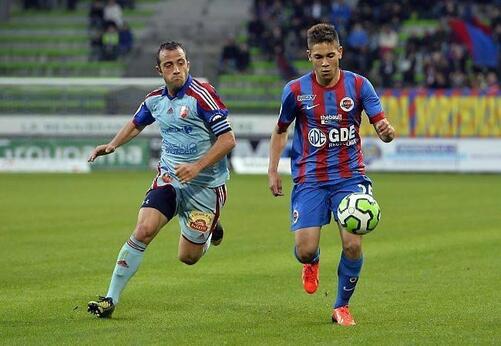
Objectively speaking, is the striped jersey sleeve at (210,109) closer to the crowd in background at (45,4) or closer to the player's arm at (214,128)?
the player's arm at (214,128)

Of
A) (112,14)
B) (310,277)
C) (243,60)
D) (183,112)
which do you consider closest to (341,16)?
(243,60)

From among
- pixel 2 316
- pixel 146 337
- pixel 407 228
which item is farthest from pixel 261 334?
pixel 407 228

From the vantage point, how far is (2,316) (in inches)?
363

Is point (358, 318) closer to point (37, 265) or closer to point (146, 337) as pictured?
point (146, 337)

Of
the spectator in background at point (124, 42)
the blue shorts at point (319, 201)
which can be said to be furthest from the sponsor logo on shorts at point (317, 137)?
the spectator in background at point (124, 42)

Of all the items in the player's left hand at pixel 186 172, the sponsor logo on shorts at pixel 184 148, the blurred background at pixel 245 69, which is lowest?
the blurred background at pixel 245 69

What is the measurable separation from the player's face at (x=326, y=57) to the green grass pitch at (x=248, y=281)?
1872mm

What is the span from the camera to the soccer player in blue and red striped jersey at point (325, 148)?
891 centimetres

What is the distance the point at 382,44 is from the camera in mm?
36719

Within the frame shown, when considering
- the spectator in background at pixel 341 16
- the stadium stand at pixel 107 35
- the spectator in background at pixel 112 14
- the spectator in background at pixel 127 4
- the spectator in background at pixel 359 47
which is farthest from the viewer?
the spectator in background at pixel 127 4

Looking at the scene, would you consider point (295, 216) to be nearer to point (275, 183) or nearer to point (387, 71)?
point (275, 183)

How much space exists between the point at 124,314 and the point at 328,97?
232 cm

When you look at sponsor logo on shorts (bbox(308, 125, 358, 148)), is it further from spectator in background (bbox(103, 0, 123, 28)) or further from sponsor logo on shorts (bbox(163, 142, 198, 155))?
spectator in background (bbox(103, 0, 123, 28))

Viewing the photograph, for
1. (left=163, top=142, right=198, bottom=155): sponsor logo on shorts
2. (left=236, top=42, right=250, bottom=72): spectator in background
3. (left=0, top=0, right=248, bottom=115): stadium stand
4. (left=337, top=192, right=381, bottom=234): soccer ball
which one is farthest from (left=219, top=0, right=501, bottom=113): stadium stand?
(left=337, top=192, right=381, bottom=234): soccer ball
